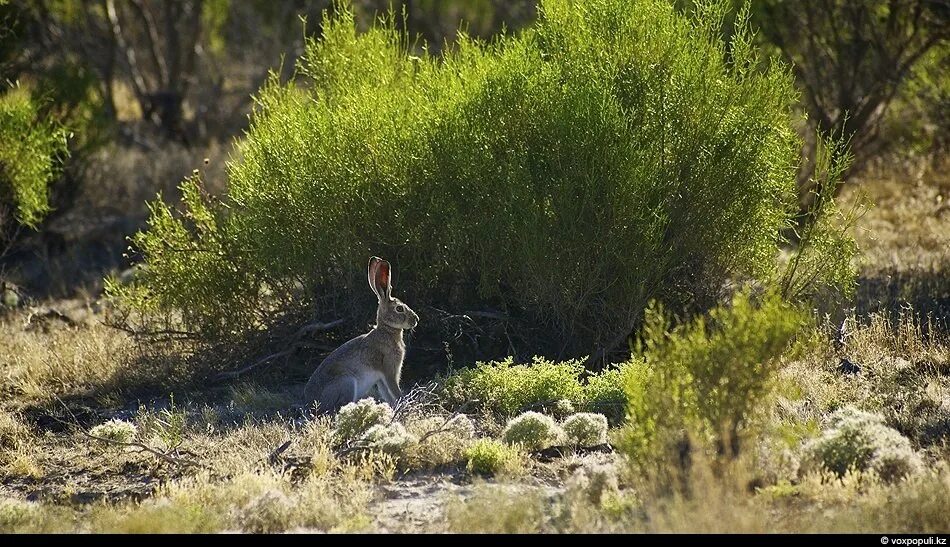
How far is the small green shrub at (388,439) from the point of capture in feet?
23.6

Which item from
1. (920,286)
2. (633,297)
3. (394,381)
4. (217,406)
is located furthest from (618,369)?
(920,286)

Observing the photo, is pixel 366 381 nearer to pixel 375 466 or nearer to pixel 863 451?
pixel 375 466

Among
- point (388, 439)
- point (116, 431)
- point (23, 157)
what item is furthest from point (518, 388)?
point (23, 157)

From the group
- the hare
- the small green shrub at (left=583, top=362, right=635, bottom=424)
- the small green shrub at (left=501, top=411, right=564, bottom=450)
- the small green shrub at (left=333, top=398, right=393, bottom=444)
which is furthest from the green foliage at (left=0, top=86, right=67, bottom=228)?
the small green shrub at (left=501, top=411, right=564, bottom=450)

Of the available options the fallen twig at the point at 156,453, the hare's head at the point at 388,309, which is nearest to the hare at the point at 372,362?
the hare's head at the point at 388,309

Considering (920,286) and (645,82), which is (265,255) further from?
(920,286)

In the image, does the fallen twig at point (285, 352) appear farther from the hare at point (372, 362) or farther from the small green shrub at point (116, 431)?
the small green shrub at point (116, 431)

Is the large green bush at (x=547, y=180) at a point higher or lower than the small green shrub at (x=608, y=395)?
higher

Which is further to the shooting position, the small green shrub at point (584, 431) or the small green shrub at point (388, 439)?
the small green shrub at point (584, 431)

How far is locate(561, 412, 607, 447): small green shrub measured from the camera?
→ 7469 millimetres

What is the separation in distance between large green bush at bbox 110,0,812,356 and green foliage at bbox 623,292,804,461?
92.1 inches

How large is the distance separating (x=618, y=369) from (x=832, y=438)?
245cm

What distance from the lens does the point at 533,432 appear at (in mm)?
7367

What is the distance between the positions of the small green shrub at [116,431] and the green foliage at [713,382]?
137 inches
